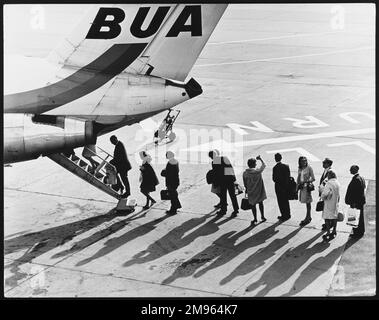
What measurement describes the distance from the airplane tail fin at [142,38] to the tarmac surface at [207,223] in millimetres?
3061

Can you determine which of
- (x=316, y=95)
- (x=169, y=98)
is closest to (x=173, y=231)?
(x=169, y=98)

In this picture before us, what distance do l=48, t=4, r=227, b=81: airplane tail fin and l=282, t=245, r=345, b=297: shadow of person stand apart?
14.6ft

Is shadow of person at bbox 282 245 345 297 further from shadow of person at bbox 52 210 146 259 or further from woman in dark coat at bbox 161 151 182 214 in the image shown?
shadow of person at bbox 52 210 146 259

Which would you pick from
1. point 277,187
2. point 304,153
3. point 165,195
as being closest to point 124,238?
point 165,195

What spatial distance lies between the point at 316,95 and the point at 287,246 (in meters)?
12.9

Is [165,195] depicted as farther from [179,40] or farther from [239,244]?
[179,40]

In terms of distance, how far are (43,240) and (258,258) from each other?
159 inches

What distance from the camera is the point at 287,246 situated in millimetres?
12492

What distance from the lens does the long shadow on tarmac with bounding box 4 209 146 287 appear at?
472 inches

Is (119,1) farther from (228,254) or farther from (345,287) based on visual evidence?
(345,287)

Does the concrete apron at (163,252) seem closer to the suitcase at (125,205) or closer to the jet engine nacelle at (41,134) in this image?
the suitcase at (125,205)

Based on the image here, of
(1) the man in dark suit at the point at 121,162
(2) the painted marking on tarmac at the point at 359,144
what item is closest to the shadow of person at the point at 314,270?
(1) the man in dark suit at the point at 121,162

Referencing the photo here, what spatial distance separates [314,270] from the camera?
1148cm

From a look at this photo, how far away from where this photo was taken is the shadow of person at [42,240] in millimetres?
12023
